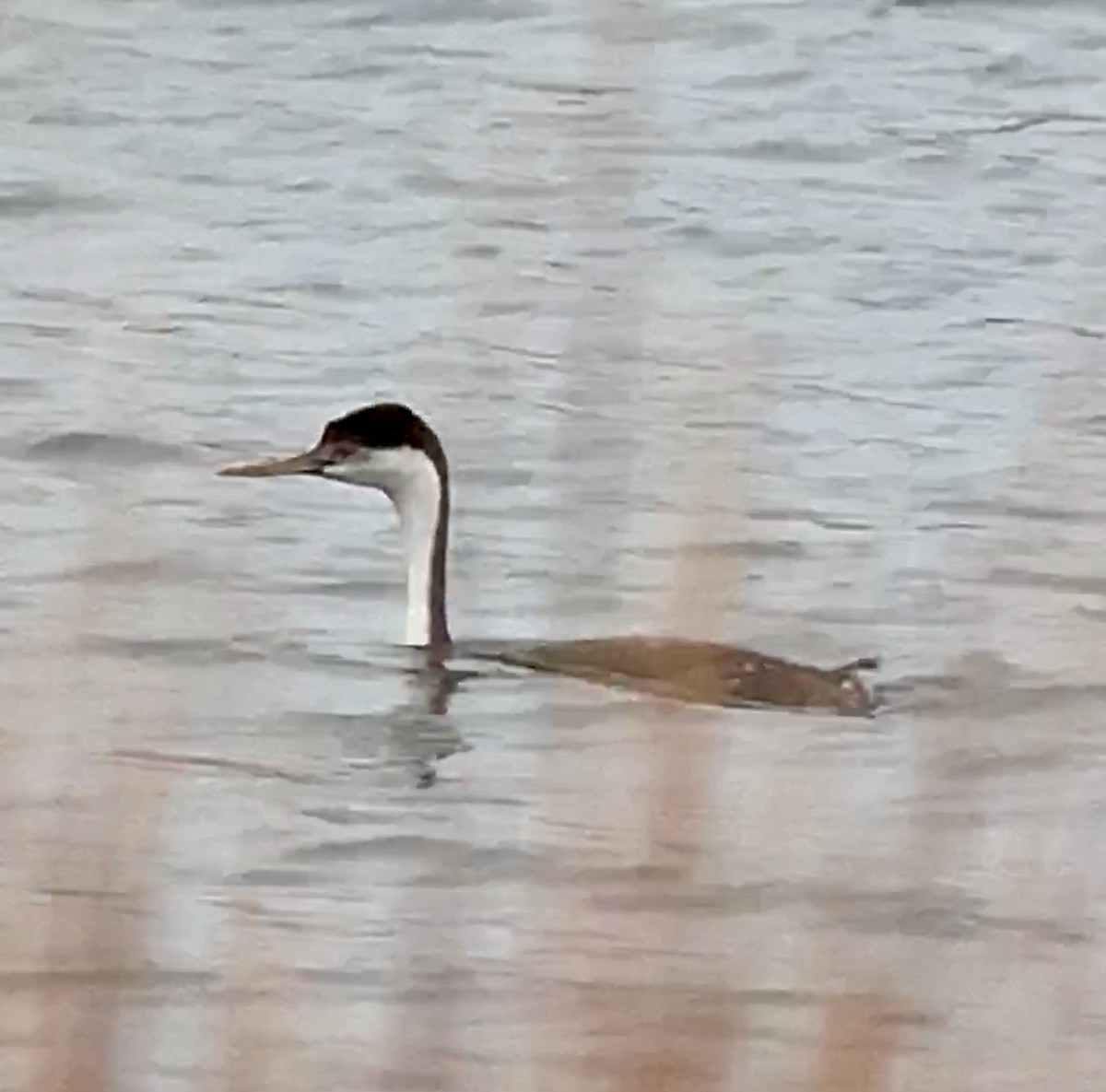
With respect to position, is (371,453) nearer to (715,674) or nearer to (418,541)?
(418,541)

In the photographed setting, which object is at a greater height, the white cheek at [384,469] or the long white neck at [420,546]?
the white cheek at [384,469]

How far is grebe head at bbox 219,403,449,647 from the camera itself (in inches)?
36.5

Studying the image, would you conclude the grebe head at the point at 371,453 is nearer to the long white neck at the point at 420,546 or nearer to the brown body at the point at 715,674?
the long white neck at the point at 420,546

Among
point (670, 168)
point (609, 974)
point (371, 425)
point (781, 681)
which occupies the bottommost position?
point (609, 974)

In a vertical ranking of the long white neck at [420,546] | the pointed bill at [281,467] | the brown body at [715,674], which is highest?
the pointed bill at [281,467]

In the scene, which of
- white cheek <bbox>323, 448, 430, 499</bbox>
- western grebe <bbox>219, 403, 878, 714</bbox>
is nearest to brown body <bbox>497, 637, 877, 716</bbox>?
western grebe <bbox>219, 403, 878, 714</bbox>

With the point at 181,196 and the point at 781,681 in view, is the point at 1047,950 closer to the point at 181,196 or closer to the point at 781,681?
the point at 781,681

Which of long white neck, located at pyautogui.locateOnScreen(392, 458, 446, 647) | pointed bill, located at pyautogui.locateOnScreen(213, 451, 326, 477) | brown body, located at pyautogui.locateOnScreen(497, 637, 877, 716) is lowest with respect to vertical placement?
brown body, located at pyautogui.locateOnScreen(497, 637, 877, 716)

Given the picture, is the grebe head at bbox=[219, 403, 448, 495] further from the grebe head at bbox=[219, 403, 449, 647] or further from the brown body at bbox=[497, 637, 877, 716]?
the brown body at bbox=[497, 637, 877, 716]

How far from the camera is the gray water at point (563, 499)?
909 mm

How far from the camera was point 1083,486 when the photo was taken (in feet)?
3.07

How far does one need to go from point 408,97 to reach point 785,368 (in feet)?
0.69

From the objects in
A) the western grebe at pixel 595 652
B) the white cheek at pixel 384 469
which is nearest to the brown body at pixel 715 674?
the western grebe at pixel 595 652

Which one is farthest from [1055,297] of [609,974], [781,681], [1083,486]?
[609,974]
